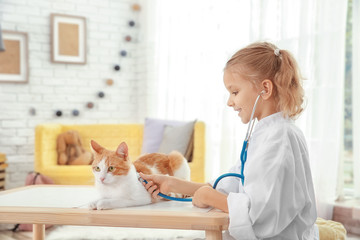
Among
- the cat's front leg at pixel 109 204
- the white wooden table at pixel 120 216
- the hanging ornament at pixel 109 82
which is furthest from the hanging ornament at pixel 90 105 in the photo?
the cat's front leg at pixel 109 204

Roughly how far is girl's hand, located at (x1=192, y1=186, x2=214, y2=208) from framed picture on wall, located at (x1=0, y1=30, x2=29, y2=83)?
3.60 meters

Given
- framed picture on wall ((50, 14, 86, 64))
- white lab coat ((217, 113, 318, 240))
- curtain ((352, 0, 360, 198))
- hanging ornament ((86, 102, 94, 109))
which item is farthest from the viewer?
hanging ornament ((86, 102, 94, 109))

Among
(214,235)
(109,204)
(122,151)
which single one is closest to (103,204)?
(109,204)

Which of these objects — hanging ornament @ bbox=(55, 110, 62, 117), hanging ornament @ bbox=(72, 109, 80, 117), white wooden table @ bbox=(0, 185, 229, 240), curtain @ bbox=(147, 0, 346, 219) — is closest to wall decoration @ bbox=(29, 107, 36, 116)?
hanging ornament @ bbox=(55, 110, 62, 117)

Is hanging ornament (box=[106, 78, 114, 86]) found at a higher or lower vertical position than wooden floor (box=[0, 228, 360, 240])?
higher

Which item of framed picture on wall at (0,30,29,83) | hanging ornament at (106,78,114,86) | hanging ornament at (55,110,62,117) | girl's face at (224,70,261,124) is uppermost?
framed picture on wall at (0,30,29,83)

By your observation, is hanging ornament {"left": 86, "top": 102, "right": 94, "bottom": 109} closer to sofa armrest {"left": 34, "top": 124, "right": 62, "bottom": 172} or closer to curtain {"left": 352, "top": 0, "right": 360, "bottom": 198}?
sofa armrest {"left": 34, "top": 124, "right": 62, "bottom": 172}

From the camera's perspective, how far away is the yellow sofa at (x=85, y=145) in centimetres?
351

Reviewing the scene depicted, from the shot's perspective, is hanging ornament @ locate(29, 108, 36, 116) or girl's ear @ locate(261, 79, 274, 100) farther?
hanging ornament @ locate(29, 108, 36, 116)

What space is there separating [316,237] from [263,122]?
0.37m

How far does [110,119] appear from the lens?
4.98m

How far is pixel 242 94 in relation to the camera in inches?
48.4

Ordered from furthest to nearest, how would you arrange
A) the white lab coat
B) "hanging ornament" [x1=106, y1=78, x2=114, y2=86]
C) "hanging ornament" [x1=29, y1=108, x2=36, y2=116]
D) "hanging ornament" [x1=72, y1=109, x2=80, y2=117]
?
"hanging ornament" [x1=106, y1=78, x2=114, y2=86]
"hanging ornament" [x1=72, y1=109, x2=80, y2=117]
"hanging ornament" [x1=29, y1=108, x2=36, y2=116]
the white lab coat

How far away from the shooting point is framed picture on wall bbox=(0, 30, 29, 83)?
429 centimetres
